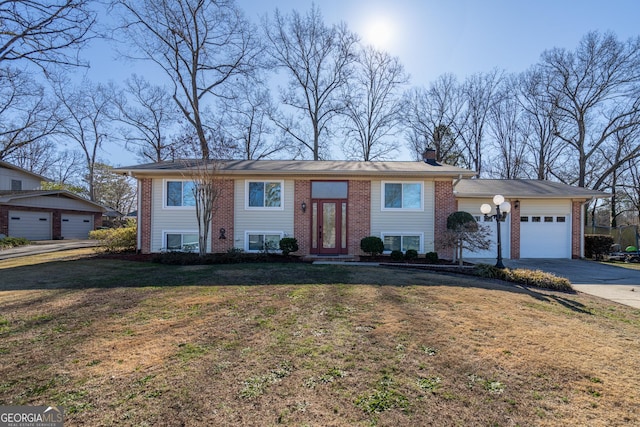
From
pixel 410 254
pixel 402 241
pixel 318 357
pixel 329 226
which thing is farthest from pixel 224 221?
pixel 318 357

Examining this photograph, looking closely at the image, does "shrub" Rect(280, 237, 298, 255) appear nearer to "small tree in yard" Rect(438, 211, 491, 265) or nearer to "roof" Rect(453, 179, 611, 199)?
"small tree in yard" Rect(438, 211, 491, 265)

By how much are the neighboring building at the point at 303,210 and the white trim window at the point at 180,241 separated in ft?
0.12

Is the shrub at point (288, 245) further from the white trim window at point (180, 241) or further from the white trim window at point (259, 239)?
the white trim window at point (180, 241)

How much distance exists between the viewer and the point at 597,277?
9367mm

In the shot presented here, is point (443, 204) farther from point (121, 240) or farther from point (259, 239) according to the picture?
point (121, 240)

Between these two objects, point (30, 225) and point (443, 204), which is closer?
point (443, 204)

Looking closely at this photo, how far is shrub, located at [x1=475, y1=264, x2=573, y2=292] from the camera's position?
7406 millimetres

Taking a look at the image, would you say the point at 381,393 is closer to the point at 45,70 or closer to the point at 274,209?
the point at 274,209

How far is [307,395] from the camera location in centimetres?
256

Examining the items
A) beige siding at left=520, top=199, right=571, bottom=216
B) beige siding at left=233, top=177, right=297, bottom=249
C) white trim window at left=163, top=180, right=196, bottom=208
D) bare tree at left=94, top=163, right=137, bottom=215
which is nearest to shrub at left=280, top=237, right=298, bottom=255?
beige siding at left=233, top=177, right=297, bottom=249

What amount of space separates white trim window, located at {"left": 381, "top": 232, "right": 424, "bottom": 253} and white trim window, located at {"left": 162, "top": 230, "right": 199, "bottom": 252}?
734cm

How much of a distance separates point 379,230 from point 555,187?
31.1 ft

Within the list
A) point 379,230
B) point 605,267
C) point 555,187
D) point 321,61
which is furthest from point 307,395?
point 321,61

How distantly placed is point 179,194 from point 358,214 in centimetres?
704
